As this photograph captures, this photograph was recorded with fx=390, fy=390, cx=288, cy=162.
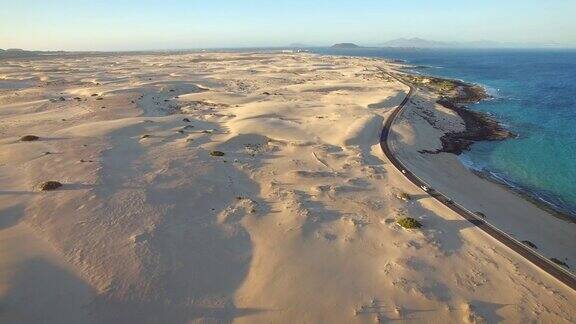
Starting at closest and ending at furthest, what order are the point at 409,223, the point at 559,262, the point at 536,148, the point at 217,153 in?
the point at 559,262, the point at 409,223, the point at 217,153, the point at 536,148

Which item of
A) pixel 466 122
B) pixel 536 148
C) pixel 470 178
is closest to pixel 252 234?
pixel 470 178

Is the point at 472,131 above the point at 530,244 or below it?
above

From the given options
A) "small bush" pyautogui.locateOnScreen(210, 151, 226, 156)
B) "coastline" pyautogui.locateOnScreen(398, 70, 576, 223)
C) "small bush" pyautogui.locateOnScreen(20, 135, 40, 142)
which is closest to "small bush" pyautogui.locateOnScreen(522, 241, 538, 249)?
"coastline" pyautogui.locateOnScreen(398, 70, 576, 223)

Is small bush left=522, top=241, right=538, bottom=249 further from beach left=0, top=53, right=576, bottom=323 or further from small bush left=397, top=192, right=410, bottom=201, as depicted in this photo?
small bush left=397, top=192, right=410, bottom=201

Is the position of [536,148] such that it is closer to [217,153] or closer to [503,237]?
[503,237]

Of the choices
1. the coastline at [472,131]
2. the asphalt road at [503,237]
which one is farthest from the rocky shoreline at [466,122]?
the asphalt road at [503,237]

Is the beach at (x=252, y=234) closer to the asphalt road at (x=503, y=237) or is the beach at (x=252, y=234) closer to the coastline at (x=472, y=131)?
the asphalt road at (x=503, y=237)

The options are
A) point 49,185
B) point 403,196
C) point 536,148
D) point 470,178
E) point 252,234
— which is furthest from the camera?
point 536,148
